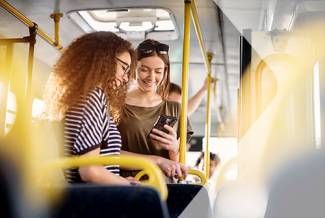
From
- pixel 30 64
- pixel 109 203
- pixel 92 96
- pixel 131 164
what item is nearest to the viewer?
pixel 109 203

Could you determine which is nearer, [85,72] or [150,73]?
[85,72]

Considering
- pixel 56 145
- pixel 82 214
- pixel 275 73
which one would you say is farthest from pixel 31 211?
pixel 275 73

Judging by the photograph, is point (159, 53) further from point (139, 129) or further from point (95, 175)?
point (95, 175)

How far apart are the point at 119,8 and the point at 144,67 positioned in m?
0.32

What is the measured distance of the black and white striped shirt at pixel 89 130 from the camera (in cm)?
131

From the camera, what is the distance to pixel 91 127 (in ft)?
4.32

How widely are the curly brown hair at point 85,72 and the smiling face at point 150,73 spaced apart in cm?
19

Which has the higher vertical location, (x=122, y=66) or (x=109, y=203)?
(x=122, y=66)

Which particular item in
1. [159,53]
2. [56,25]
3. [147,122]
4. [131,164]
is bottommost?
[131,164]

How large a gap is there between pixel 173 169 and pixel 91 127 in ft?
1.78

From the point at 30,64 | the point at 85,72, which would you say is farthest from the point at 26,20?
the point at 85,72

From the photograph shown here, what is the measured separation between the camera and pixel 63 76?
5.01ft

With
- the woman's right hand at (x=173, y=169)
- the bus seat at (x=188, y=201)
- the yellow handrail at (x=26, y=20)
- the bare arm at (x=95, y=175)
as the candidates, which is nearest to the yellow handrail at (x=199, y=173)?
the woman's right hand at (x=173, y=169)

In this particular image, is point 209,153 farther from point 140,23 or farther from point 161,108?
point 140,23
